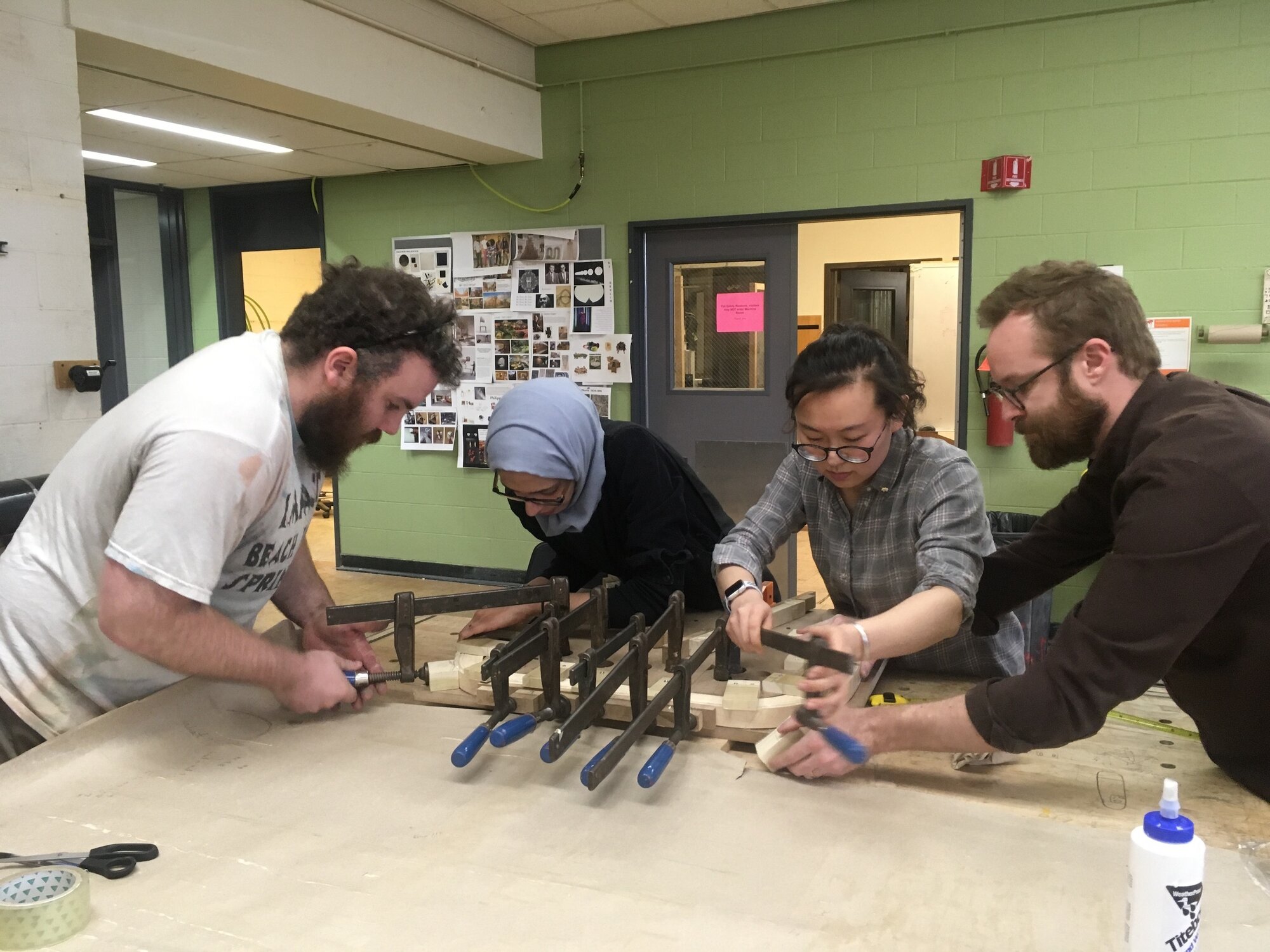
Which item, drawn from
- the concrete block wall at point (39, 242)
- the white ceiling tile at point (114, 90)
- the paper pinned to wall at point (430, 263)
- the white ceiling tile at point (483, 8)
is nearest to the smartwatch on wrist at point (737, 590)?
the concrete block wall at point (39, 242)

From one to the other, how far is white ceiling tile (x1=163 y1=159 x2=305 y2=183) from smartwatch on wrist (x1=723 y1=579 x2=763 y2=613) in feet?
14.0

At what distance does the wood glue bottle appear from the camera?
78 cm

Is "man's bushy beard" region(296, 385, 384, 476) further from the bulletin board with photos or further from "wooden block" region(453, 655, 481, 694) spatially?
the bulletin board with photos

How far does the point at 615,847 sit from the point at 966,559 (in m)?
0.82

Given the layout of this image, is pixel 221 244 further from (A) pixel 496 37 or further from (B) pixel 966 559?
(B) pixel 966 559

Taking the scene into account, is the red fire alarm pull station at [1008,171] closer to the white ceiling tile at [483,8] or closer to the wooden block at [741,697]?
the white ceiling tile at [483,8]

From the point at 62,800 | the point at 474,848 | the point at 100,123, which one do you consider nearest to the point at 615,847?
the point at 474,848

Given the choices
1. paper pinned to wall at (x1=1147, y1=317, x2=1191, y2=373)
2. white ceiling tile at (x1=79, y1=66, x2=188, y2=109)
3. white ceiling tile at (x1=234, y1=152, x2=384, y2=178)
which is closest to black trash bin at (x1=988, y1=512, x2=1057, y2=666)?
paper pinned to wall at (x1=1147, y1=317, x2=1191, y2=373)

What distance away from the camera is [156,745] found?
1.43 metres

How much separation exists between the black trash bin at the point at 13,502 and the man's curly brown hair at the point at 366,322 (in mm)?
1458

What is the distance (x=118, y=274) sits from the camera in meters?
5.78

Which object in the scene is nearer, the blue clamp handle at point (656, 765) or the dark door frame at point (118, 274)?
the blue clamp handle at point (656, 765)

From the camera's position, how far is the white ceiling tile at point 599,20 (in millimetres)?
4191

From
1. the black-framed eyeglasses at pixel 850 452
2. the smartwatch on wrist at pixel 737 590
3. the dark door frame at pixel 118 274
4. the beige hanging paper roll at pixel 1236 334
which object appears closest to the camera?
the black-framed eyeglasses at pixel 850 452
